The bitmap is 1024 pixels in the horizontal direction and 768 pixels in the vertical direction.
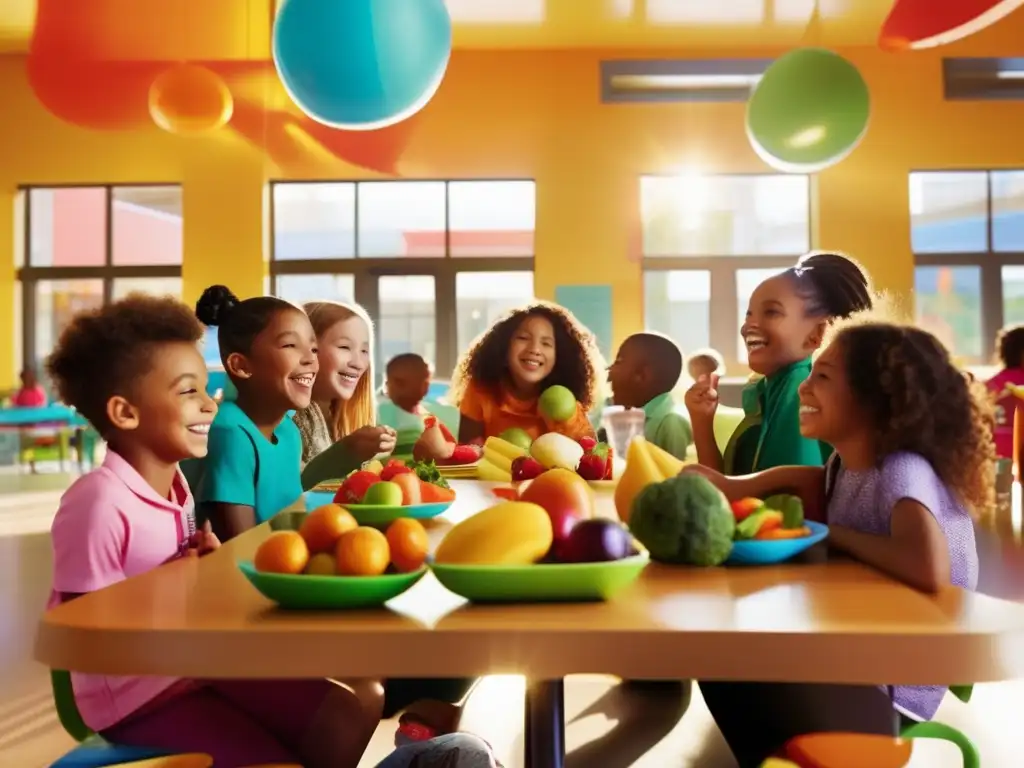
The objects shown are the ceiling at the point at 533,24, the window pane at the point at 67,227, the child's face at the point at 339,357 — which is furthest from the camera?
the window pane at the point at 67,227

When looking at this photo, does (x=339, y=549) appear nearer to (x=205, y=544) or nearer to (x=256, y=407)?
(x=205, y=544)

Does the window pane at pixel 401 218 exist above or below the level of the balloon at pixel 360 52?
above

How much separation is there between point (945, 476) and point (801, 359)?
0.66 m

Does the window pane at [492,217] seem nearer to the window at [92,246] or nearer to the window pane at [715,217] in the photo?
the window pane at [715,217]

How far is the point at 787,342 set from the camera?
196cm

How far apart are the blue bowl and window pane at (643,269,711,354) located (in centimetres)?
781

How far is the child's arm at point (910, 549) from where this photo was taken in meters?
1.08

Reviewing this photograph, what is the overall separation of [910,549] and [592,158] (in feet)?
26.3

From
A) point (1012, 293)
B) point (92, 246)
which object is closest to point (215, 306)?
point (92, 246)

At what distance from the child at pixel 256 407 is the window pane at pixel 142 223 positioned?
7.49 metres

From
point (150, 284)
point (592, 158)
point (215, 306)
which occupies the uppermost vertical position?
point (592, 158)

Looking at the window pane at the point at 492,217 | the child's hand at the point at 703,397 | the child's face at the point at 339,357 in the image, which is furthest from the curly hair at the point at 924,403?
the window pane at the point at 492,217

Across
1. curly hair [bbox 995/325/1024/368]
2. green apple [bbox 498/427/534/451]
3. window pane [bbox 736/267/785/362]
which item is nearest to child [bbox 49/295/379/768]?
green apple [bbox 498/427/534/451]

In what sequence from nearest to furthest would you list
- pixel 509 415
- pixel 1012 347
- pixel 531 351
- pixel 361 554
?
1. pixel 361 554
2. pixel 531 351
3. pixel 509 415
4. pixel 1012 347
